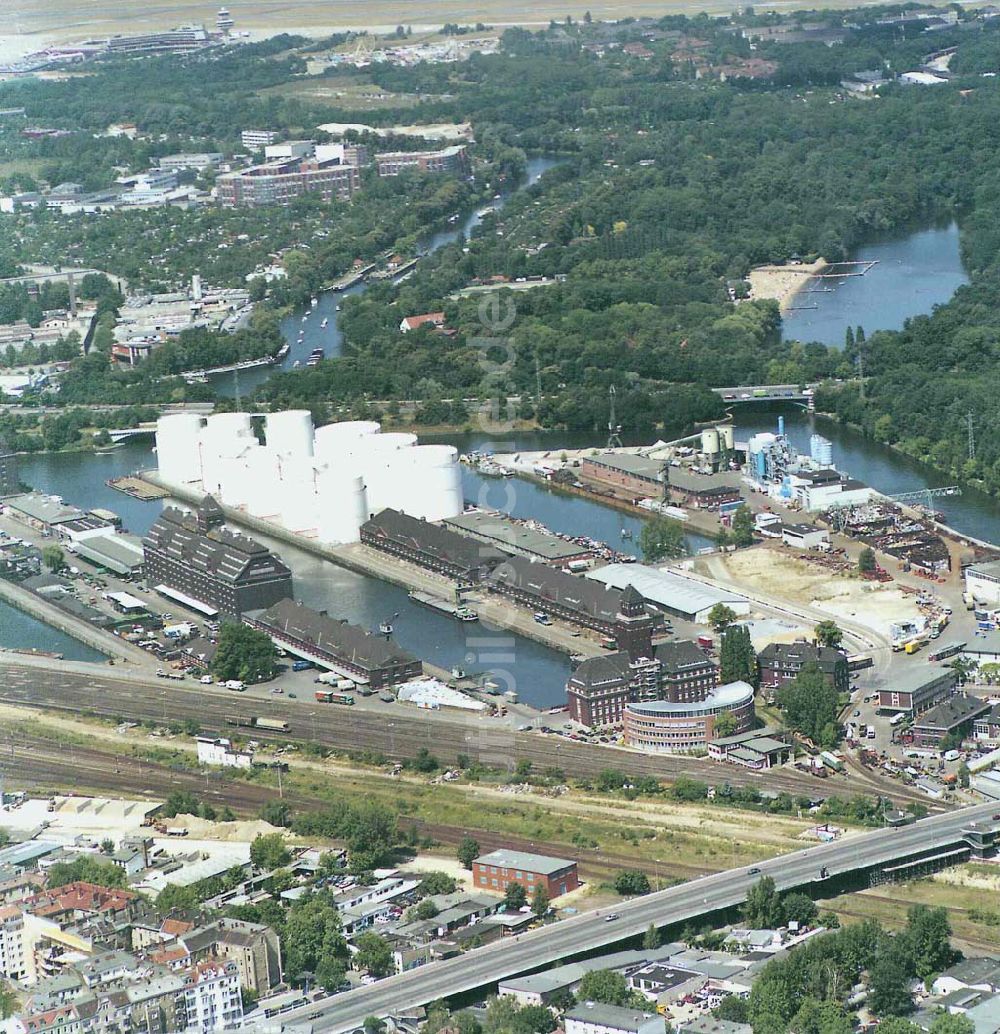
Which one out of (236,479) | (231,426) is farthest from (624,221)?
(236,479)

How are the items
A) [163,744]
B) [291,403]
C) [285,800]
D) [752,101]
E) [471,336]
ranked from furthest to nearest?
[752,101]
[471,336]
[291,403]
[163,744]
[285,800]

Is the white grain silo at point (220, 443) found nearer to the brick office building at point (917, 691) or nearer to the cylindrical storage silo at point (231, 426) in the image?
the cylindrical storage silo at point (231, 426)

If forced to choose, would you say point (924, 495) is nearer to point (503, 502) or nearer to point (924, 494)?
point (924, 494)

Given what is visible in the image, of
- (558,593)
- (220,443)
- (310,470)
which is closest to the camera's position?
(558,593)

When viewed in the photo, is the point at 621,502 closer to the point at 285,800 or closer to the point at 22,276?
the point at 285,800

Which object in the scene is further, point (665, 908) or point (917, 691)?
point (917, 691)

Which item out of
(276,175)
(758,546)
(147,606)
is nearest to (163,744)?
(147,606)
